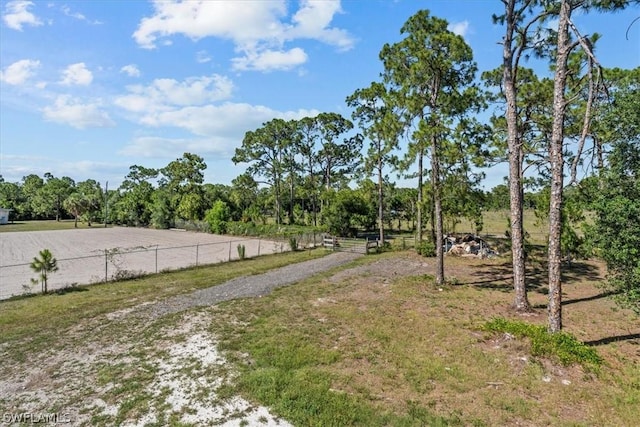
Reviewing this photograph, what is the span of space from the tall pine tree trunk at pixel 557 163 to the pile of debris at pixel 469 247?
44.9 ft

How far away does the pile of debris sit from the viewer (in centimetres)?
2080

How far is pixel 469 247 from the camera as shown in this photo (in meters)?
21.3

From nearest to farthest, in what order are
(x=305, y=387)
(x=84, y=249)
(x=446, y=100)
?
(x=305, y=387) < (x=446, y=100) < (x=84, y=249)

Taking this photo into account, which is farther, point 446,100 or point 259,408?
point 446,100

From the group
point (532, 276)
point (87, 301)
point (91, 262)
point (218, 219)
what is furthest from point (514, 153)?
point (218, 219)

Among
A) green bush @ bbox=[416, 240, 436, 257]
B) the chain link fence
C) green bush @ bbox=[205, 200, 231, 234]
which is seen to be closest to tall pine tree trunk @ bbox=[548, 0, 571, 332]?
green bush @ bbox=[416, 240, 436, 257]

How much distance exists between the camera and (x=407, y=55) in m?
14.0

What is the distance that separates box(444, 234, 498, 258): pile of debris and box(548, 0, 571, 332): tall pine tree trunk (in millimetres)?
13696

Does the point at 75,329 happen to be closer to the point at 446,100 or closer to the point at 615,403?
the point at 615,403

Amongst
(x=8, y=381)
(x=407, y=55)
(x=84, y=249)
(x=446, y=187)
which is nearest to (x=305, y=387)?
(x=8, y=381)

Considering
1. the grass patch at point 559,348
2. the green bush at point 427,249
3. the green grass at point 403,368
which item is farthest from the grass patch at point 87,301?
the grass patch at point 559,348

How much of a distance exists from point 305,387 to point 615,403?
490cm

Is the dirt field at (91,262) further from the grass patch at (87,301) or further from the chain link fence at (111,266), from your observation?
the grass patch at (87,301)

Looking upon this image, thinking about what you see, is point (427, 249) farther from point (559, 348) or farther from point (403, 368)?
point (403, 368)
